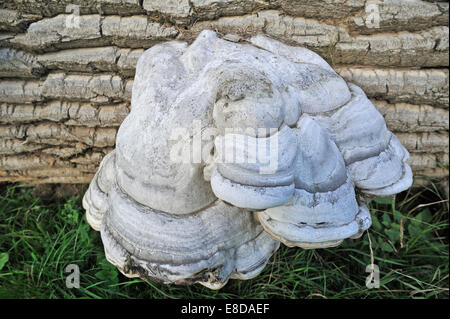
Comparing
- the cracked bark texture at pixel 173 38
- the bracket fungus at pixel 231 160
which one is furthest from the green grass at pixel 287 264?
the bracket fungus at pixel 231 160

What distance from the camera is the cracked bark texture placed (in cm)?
188

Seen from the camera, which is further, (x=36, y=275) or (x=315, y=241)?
(x=36, y=275)

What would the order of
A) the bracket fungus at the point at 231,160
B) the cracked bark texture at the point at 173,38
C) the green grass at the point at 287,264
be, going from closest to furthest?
the bracket fungus at the point at 231,160, the cracked bark texture at the point at 173,38, the green grass at the point at 287,264

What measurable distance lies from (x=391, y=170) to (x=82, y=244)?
2192 mm

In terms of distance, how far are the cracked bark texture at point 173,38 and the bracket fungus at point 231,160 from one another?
309mm

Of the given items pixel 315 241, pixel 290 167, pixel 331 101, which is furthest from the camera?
pixel 331 101

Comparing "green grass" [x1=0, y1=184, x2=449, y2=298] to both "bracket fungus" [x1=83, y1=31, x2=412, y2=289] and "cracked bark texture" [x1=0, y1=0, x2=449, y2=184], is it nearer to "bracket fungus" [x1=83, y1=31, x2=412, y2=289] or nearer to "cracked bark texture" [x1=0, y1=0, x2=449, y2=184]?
"cracked bark texture" [x1=0, y1=0, x2=449, y2=184]

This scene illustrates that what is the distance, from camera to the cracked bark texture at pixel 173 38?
1880mm

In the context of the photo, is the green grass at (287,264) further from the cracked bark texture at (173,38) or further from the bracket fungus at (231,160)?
the bracket fungus at (231,160)

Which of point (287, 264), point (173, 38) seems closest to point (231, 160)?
point (173, 38)

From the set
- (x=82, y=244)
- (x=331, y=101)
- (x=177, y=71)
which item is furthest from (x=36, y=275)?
(x=331, y=101)

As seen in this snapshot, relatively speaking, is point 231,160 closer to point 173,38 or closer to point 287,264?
point 173,38

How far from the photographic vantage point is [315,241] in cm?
139
